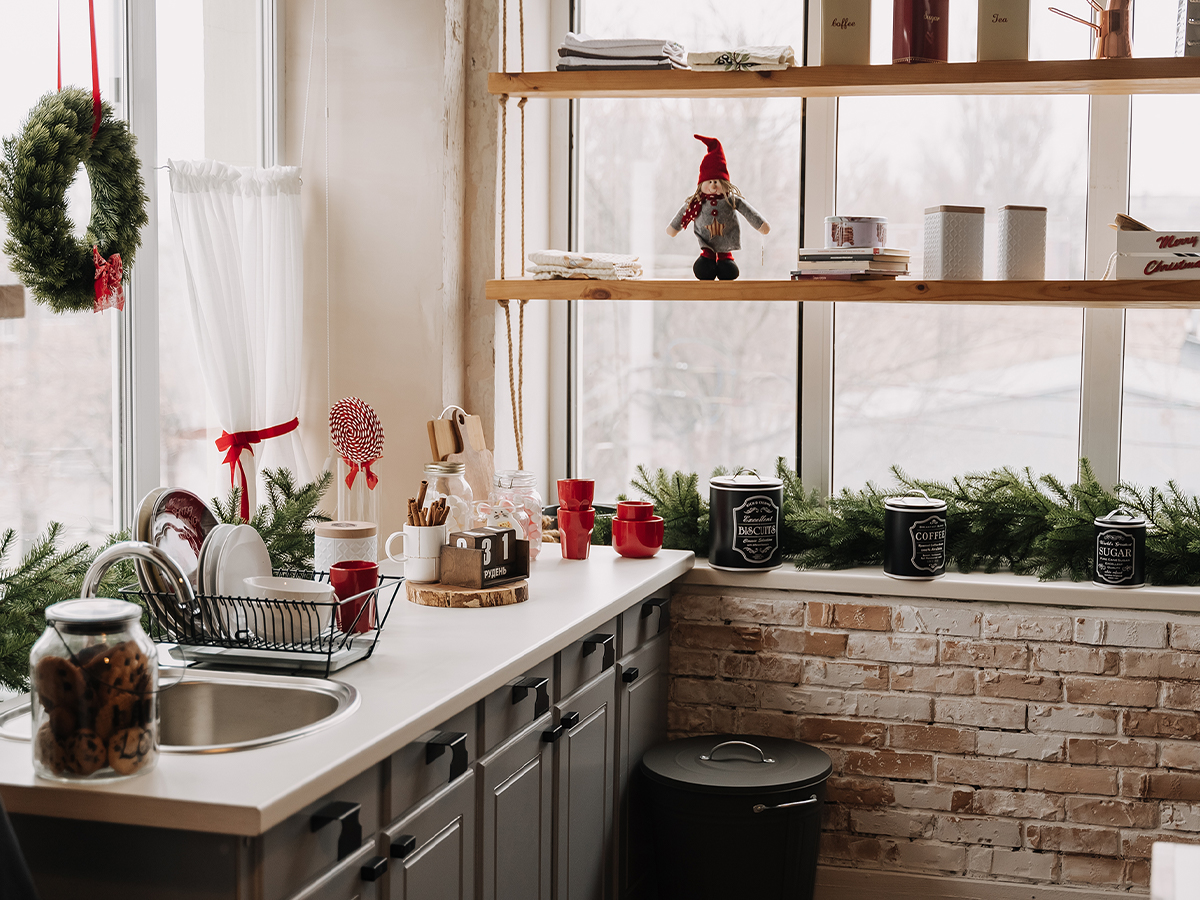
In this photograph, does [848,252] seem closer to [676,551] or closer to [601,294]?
[601,294]

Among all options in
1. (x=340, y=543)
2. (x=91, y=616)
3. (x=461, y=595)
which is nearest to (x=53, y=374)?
(x=340, y=543)

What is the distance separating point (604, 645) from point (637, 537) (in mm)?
430

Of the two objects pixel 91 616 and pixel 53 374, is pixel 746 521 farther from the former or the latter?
pixel 91 616

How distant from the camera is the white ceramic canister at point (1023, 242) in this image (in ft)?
9.38

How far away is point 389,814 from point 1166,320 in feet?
7.95

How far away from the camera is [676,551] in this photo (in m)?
3.09

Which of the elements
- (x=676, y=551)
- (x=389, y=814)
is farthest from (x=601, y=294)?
(x=389, y=814)

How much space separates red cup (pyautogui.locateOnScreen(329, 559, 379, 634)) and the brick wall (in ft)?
3.77

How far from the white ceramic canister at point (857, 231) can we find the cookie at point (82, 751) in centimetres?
210

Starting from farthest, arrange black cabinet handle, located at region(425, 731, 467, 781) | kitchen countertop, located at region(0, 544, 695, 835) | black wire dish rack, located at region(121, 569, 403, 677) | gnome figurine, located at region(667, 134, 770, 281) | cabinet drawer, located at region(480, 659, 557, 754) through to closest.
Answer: gnome figurine, located at region(667, 134, 770, 281) → cabinet drawer, located at region(480, 659, 557, 754) → black wire dish rack, located at region(121, 569, 403, 677) → black cabinet handle, located at region(425, 731, 467, 781) → kitchen countertop, located at region(0, 544, 695, 835)

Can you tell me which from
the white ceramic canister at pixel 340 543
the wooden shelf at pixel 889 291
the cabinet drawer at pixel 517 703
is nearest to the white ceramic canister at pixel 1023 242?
the wooden shelf at pixel 889 291

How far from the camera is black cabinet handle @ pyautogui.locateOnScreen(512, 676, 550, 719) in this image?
81.1 inches

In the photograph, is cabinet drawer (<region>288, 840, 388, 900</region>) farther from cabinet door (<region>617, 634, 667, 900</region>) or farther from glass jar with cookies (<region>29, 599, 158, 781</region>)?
cabinet door (<region>617, 634, 667, 900</region>)

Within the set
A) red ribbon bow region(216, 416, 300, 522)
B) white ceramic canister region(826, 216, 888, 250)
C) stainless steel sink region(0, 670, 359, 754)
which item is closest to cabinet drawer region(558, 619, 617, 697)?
stainless steel sink region(0, 670, 359, 754)
